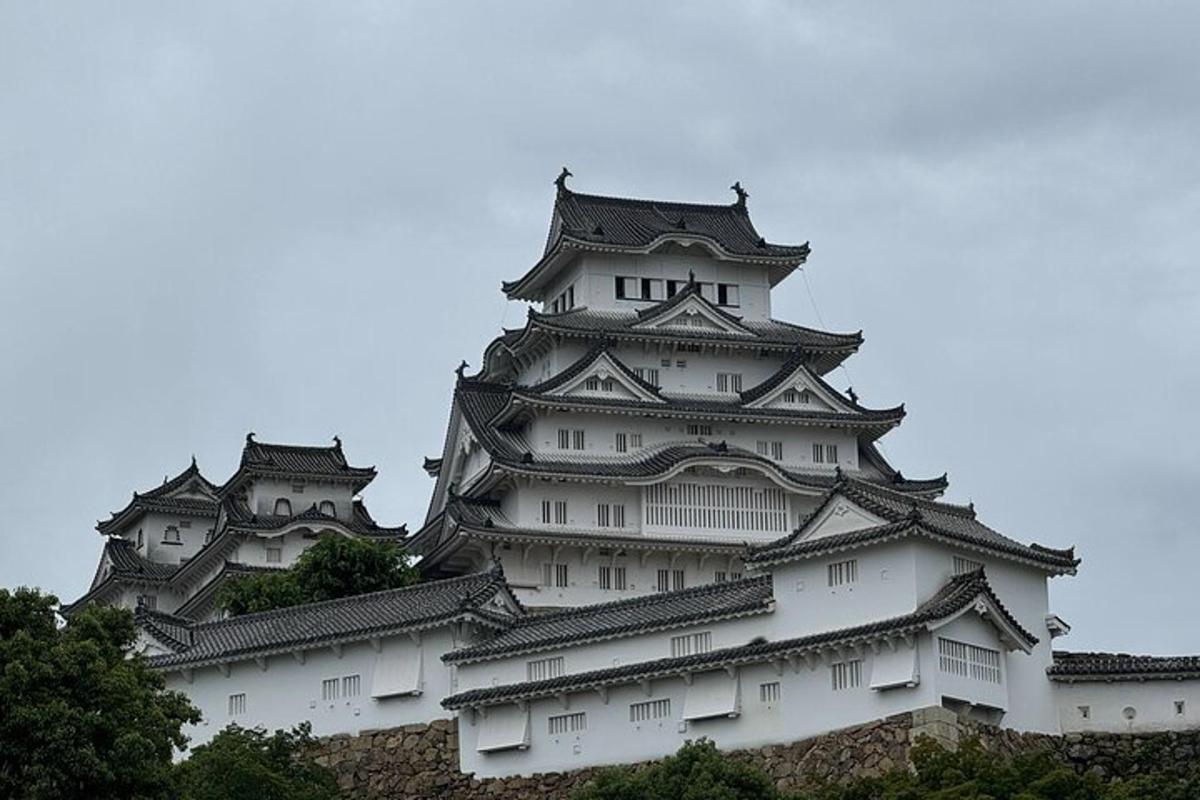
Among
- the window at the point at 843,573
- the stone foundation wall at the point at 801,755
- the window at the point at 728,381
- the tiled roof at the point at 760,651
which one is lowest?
the stone foundation wall at the point at 801,755

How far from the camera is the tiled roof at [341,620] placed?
2234 inches

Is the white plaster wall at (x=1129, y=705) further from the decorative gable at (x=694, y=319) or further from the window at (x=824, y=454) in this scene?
the decorative gable at (x=694, y=319)

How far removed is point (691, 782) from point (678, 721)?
238 inches

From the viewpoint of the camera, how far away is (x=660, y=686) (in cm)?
5216

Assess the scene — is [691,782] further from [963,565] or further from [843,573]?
[963,565]

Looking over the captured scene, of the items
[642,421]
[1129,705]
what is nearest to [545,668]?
[1129,705]

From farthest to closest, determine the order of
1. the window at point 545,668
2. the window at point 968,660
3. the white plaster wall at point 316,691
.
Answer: the white plaster wall at point 316,691, the window at point 545,668, the window at point 968,660

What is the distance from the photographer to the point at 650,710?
52219mm

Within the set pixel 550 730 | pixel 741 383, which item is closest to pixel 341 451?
pixel 741 383

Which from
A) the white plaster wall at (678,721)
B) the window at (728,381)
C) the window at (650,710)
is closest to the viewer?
the white plaster wall at (678,721)

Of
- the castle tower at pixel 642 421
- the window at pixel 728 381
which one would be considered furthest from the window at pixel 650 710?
the window at pixel 728 381

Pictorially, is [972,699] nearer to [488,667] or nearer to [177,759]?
[488,667]

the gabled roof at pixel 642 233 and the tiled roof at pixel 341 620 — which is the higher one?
the gabled roof at pixel 642 233

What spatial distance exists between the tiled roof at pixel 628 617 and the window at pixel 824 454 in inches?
781
